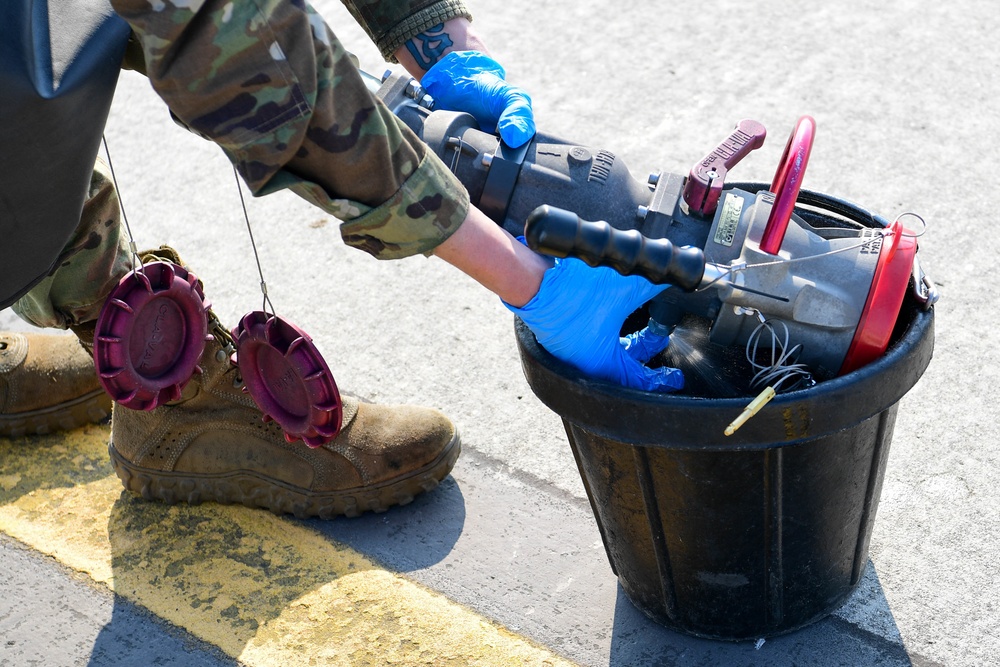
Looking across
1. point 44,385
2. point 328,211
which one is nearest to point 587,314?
point 328,211

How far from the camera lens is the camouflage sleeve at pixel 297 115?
1.43 m

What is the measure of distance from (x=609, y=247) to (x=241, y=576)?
1176mm

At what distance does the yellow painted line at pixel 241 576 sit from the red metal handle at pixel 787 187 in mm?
856

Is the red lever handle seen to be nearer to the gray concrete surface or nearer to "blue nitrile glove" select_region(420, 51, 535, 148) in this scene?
"blue nitrile glove" select_region(420, 51, 535, 148)

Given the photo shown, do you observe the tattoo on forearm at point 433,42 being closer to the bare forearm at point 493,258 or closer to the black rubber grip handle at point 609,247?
the bare forearm at point 493,258

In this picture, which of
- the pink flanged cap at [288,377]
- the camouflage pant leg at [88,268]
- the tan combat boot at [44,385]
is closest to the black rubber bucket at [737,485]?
the pink flanged cap at [288,377]

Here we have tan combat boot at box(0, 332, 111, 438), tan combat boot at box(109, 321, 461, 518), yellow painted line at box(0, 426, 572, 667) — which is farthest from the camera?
tan combat boot at box(0, 332, 111, 438)

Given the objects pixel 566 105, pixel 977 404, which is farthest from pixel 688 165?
pixel 977 404

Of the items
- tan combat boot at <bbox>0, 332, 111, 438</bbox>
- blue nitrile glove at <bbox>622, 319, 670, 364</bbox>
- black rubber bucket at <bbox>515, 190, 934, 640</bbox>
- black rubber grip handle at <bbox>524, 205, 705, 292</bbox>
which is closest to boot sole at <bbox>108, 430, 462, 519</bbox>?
tan combat boot at <bbox>0, 332, 111, 438</bbox>

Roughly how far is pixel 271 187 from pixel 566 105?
214 centimetres

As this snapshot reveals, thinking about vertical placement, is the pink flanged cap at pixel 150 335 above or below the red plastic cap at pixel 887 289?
below

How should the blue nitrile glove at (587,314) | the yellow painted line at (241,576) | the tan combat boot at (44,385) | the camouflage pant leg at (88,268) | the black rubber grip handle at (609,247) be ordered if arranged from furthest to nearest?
the tan combat boot at (44,385) < the camouflage pant leg at (88,268) < the yellow painted line at (241,576) < the blue nitrile glove at (587,314) < the black rubber grip handle at (609,247)

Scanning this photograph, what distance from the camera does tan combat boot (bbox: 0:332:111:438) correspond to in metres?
2.47

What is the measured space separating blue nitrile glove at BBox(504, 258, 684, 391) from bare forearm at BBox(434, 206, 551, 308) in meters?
0.02
